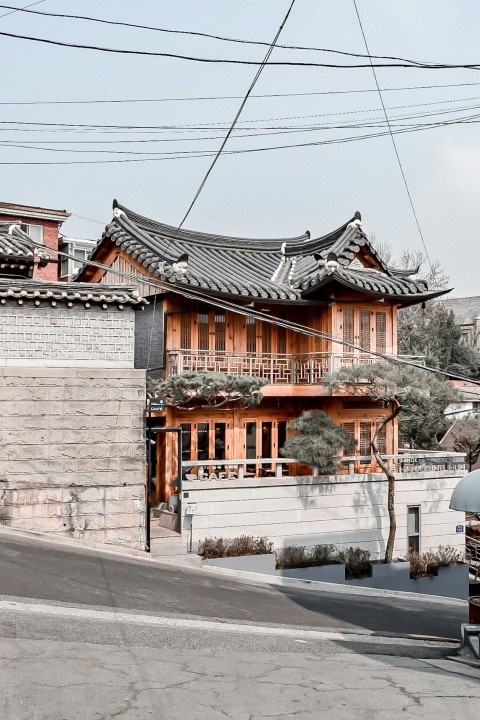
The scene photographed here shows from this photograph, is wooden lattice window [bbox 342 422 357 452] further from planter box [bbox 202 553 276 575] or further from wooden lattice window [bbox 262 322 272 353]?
planter box [bbox 202 553 276 575]

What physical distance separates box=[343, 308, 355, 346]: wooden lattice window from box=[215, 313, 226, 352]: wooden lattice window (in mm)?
3702

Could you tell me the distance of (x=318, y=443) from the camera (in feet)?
70.9

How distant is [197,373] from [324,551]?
18.9 feet

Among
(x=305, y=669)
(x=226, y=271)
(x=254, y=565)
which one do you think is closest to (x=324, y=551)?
(x=254, y=565)

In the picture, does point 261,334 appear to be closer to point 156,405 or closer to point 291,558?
point 291,558

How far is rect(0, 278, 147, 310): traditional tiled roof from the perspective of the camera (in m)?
16.7

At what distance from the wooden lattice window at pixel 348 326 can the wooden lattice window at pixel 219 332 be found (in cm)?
370

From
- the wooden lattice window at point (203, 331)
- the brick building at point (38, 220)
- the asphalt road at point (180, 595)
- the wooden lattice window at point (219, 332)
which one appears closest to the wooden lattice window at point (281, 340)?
the wooden lattice window at point (219, 332)

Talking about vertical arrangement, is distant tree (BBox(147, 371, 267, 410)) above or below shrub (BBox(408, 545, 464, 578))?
above

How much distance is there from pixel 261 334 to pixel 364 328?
10.6 ft

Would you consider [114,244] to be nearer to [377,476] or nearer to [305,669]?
[377,476]

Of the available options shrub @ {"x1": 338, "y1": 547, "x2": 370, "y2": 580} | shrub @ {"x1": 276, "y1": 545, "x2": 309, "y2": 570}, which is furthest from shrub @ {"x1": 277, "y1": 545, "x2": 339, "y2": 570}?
shrub @ {"x1": 338, "y1": 547, "x2": 370, "y2": 580}

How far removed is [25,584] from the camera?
40.8ft

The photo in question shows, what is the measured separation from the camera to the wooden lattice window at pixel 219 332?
79.7 feet
